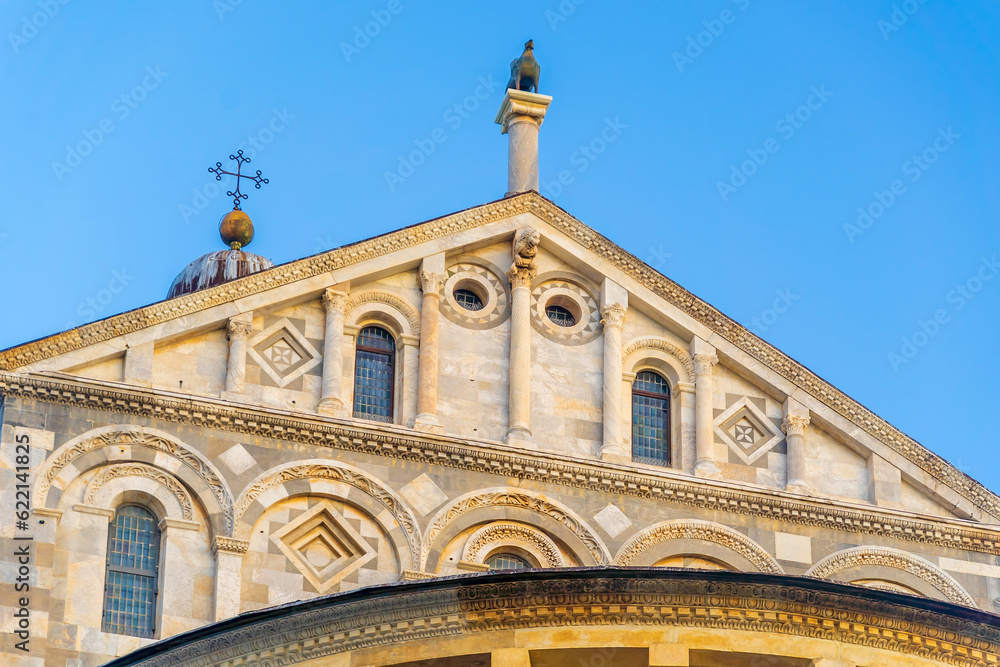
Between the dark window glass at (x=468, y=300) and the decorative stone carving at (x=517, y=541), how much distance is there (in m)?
3.63

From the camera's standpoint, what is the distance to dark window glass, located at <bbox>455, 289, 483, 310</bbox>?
33938 millimetres

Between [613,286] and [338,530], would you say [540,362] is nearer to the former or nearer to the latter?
[613,286]

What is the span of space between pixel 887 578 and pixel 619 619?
Result: 11.0m

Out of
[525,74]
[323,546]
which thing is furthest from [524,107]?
[323,546]

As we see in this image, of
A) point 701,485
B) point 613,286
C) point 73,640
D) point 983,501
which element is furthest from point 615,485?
point 73,640

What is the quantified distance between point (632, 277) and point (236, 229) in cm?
1246

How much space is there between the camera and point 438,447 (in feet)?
105

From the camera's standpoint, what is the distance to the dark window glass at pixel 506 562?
104ft

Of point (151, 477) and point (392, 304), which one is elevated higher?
point (392, 304)

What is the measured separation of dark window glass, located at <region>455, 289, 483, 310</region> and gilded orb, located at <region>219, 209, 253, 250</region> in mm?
11702

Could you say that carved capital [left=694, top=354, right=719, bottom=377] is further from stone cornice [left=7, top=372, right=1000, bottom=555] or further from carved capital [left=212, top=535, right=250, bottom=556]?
carved capital [left=212, top=535, right=250, bottom=556]

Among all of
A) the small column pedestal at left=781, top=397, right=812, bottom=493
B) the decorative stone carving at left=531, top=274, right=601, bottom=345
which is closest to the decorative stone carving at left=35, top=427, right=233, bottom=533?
the decorative stone carving at left=531, top=274, right=601, bottom=345

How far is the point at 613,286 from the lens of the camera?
34.5 metres

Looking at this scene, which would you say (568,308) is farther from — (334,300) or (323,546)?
(323,546)
